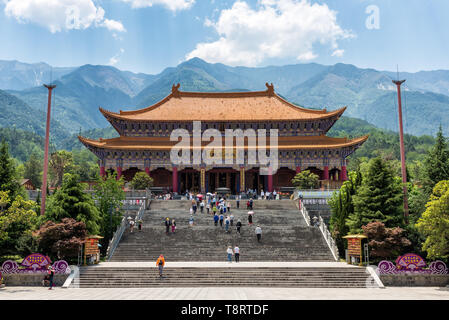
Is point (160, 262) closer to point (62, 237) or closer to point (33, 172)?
point (62, 237)

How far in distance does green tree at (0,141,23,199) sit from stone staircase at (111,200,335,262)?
22.2 feet

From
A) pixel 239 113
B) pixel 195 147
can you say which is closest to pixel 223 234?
pixel 195 147

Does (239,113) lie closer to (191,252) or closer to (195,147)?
(195,147)

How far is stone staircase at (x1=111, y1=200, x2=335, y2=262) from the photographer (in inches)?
957

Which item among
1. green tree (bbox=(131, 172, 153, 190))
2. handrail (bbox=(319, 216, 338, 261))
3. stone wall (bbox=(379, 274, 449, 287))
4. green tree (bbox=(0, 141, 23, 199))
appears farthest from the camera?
green tree (bbox=(131, 172, 153, 190))

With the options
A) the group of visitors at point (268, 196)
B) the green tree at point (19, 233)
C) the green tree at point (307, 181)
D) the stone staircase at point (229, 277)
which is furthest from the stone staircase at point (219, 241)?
the green tree at point (307, 181)

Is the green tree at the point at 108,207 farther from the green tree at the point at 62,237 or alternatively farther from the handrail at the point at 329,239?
the handrail at the point at 329,239

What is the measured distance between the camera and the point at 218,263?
22.6 meters

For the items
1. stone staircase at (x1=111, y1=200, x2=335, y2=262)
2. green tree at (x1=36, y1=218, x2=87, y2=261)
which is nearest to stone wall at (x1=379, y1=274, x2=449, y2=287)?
stone staircase at (x1=111, y1=200, x2=335, y2=262)

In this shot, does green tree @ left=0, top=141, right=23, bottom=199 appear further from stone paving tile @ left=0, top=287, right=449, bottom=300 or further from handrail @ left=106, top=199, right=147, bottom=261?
stone paving tile @ left=0, top=287, right=449, bottom=300

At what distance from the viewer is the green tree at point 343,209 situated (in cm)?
2492

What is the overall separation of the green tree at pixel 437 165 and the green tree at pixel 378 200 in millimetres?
1928

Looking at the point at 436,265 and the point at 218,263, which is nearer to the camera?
the point at 436,265
